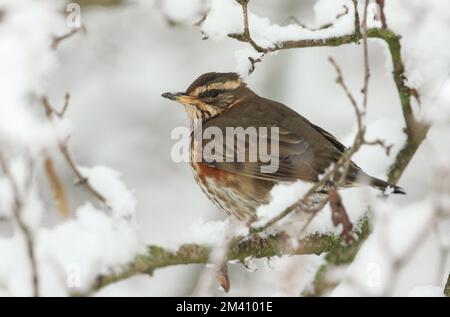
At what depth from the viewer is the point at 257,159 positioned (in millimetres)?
6051

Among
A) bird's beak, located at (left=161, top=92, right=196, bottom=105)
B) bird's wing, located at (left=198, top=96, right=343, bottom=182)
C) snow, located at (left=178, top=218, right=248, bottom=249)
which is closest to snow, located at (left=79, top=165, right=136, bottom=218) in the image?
snow, located at (left=178, top=218, right=248, bottom=249)

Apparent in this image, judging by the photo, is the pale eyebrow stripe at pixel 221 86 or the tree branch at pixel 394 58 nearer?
the tree branch at pixel 394 58

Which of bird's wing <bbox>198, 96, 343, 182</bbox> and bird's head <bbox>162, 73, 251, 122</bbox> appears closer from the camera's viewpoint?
bird's wing <bbox>198, 96, 343, 182</bbox>

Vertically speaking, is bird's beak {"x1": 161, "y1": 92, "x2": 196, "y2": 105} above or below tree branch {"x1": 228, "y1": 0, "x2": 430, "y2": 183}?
above

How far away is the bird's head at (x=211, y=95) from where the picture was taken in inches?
265

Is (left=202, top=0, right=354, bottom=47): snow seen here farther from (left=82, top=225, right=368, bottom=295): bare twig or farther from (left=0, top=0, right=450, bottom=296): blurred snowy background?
(left=82, top=225, right=368, bottom=295): bare twig

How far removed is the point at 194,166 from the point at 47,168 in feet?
8.72

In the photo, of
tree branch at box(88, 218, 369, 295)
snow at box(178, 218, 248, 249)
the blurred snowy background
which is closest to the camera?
the blurred snowy background

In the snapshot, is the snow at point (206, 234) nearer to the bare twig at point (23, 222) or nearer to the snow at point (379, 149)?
the bare twig at point (23, 222)

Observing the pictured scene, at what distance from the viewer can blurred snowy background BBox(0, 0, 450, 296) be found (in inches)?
154

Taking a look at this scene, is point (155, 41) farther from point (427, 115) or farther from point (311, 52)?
point (427, 115)

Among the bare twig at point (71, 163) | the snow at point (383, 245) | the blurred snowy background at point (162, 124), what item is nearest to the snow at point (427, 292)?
the blurred snowy background at point (162, 124)

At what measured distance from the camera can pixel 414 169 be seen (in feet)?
36.2

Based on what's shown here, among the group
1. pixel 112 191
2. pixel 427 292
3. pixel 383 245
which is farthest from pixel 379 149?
pixel 112 191
